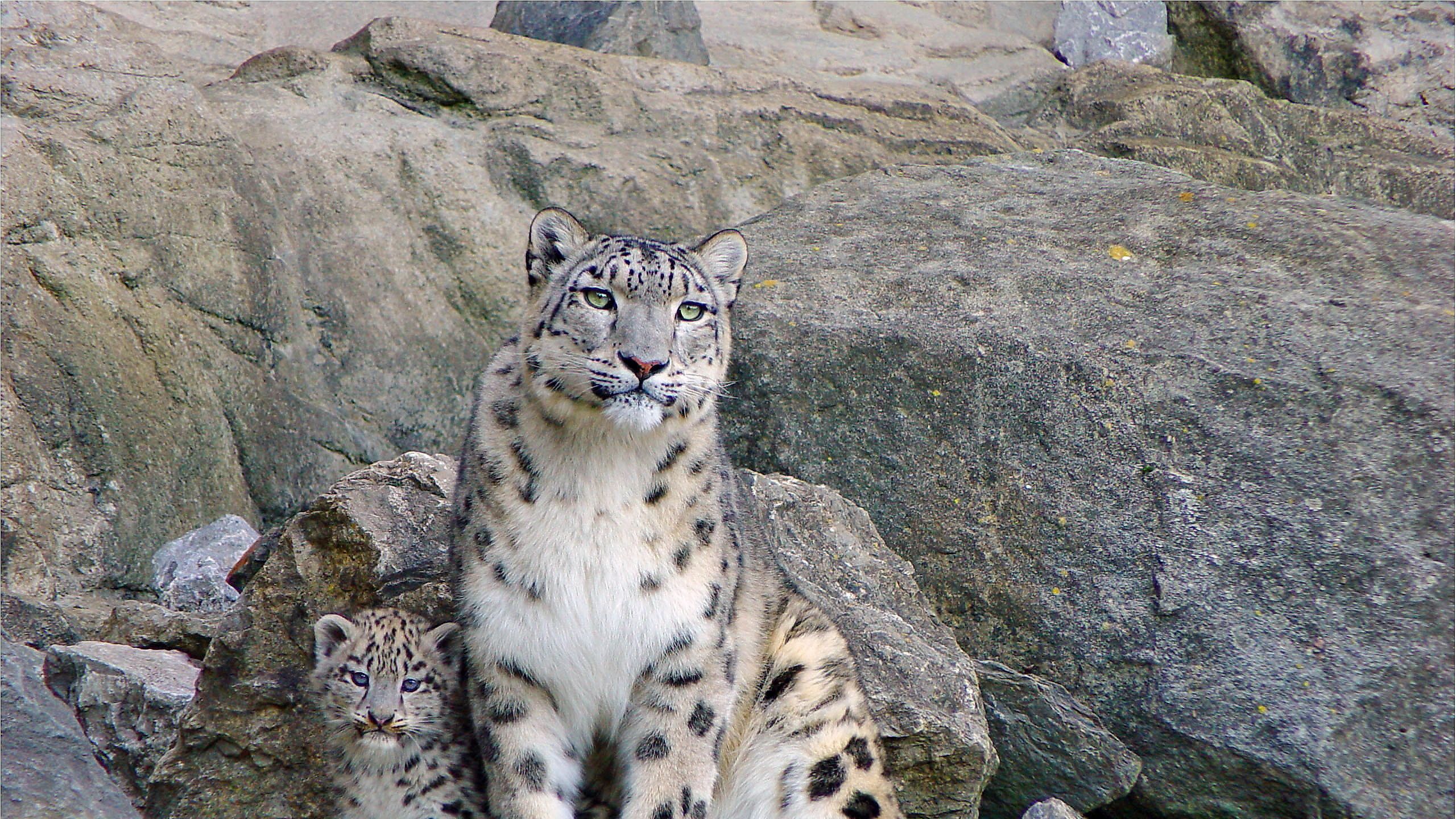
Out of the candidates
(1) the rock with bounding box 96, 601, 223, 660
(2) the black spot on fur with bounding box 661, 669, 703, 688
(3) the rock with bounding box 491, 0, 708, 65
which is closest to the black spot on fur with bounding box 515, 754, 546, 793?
(2) the black spot on fur with bounding box 661, 669, 703, 688

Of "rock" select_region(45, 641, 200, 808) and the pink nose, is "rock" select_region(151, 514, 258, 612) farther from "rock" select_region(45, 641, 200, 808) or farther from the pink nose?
the pink nose

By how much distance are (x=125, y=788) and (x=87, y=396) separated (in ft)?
7.74

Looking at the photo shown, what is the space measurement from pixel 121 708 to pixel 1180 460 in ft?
14.4

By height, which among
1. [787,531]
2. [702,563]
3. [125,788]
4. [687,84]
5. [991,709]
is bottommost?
[125,788]

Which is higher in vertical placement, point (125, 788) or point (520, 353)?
point (520, 353)

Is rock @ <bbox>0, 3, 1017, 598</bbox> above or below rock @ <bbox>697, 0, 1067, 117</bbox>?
below

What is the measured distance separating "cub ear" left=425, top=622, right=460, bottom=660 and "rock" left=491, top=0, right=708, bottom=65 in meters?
6.47

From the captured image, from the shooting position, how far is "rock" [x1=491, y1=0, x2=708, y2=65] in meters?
9.97

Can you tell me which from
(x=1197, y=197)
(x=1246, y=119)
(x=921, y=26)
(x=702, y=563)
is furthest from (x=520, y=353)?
(x=921, y=26)

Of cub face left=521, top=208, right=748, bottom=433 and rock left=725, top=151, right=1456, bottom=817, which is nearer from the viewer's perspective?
cub face left=521, top=208, right=748, bottom=433

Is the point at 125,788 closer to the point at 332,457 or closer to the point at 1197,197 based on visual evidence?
the point at 332,457

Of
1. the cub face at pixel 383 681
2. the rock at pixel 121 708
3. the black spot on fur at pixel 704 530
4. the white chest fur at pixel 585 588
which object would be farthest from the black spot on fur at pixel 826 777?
the rock at pixel 121 708

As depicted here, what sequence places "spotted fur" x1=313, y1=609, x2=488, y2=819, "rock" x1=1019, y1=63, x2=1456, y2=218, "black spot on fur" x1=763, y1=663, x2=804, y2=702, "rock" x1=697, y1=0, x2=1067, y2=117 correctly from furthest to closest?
"rock" x1=697, y1=0, x2=1067, y2=117 → "rock" x1=1019, y1=63, x2=1456, y2=218 → "black spot on fur" x1=763, y1=663, x2=804, y2=702 → "spotted fur" x1=313, y1=609, x2=488, y2=819

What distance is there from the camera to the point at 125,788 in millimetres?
4879
